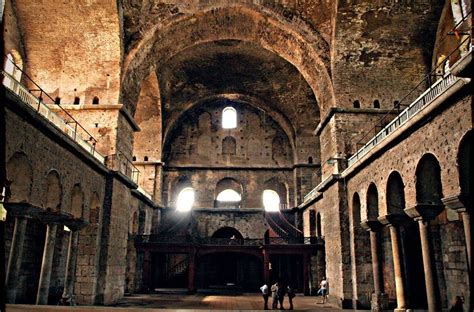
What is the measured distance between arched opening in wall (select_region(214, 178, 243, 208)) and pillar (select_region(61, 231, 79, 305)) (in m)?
14.9

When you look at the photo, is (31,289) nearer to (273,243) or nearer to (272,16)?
(273,243)

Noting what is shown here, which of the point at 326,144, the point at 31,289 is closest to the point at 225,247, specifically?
the point at 326,144

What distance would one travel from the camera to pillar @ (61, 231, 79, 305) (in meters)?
13.6

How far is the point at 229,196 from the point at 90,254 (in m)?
15.1

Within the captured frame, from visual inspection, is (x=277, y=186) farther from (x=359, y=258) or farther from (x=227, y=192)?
(x=359, y=258)

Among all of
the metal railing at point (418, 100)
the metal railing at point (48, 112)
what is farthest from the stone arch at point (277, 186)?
the metal railing at point (48, 112)

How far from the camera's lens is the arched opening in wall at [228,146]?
29141 millimetres

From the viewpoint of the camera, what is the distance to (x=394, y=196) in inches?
508

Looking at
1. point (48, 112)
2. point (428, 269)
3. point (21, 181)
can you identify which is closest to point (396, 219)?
point (428, 269)

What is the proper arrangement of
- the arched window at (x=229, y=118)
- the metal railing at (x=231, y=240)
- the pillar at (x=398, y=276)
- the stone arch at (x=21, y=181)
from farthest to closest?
the arched window at (x=229, y=118)
the metal railing at (x=231, y=240)
the pillar at (x=398, y=276)
the stone arch at (x=21, y=181)

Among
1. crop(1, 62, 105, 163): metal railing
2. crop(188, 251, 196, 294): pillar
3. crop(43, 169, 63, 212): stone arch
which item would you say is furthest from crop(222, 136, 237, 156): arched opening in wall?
crop(43, 169, 63, 212): stone arch

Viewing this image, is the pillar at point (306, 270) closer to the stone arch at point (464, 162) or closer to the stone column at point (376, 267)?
the stone column at point (376, 267)

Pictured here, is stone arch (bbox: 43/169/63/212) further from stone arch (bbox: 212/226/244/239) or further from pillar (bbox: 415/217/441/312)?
stone arch (bbox: 212/226/244/239)

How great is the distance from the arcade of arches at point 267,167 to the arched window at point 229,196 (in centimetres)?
113
